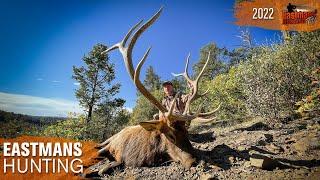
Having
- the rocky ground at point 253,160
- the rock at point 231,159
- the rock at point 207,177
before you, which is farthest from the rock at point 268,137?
the rock at point 207,177

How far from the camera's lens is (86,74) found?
2255 centimetres

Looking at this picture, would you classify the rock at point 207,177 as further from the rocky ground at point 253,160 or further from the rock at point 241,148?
the rock at point 241,148

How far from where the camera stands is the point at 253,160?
5547 mm

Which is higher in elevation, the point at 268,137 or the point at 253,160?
the point at 268,137

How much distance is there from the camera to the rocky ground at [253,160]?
211 inches

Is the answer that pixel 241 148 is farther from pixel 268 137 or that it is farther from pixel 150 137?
pixel 150 137

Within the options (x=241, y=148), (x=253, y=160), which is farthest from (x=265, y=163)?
(x=241, y=148)

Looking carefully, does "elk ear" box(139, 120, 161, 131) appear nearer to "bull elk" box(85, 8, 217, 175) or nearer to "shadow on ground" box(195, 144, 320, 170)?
"bull elk" box(85, 8, 217, 175)

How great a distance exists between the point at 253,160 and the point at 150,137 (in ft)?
5.54

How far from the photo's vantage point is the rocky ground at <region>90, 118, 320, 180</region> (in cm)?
535

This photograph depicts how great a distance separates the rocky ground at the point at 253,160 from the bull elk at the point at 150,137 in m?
0.17

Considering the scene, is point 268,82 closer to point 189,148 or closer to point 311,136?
point 311,136

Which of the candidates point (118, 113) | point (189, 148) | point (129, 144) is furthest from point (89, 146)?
point (118, 113)

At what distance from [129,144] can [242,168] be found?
1927 mm
